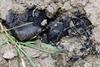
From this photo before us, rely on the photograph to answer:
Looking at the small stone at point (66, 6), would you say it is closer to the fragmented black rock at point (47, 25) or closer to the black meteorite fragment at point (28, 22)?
the fragmented black rock at point (47, 25)

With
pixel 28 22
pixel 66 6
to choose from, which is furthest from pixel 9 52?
pixel 66 6

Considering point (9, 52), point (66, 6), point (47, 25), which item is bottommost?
point (9, 52)

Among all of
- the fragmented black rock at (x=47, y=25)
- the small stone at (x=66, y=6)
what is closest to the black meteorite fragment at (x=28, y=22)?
the fragmented black rock at (x=47, y=25)

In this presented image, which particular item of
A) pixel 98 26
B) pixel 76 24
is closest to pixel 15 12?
pixel 76 24

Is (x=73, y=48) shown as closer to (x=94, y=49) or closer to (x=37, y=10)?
(x=94, y=49)

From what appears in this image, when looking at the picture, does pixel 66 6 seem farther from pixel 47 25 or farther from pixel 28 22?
pixel 28 22

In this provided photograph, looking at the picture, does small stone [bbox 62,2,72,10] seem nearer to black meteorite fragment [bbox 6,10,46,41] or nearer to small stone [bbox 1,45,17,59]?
black meteorite fragment [bbox 6,10,46,41]

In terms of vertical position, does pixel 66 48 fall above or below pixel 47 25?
below

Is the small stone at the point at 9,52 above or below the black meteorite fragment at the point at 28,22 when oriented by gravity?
below

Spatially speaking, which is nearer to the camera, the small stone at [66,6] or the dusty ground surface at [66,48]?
the dusty ground surface at [66,48]
